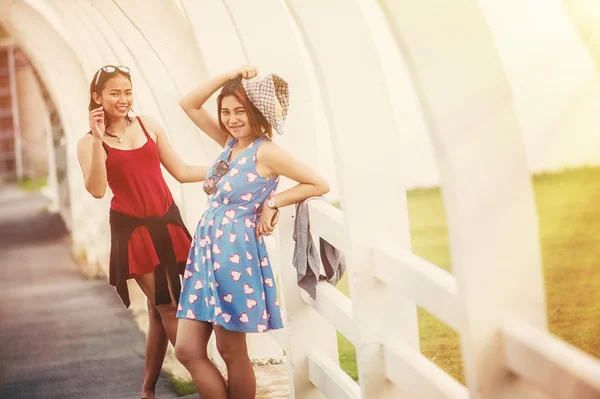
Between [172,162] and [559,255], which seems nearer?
[172,162]

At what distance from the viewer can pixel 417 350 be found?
3.71 metres

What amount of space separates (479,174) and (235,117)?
155 cm

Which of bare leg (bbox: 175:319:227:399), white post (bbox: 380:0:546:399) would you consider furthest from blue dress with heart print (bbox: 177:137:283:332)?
white post (bbox: 380:0:546:399)

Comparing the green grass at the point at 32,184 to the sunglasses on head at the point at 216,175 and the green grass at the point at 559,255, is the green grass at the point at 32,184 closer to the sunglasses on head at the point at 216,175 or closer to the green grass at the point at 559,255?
the green grass at the point at 559,255

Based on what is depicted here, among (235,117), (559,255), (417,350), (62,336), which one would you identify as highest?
(235,117)

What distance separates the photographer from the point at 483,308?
2.68 metres

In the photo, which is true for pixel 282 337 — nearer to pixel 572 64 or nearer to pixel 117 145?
pixel 117 145

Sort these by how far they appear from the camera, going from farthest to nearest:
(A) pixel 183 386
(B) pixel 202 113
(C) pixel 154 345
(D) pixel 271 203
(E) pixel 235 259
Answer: (A) pixel 183 386 < (C) pixel 154 345 < (B) pixel 202 113 < (E) pixel 235 259 < (D) pixel 271 203

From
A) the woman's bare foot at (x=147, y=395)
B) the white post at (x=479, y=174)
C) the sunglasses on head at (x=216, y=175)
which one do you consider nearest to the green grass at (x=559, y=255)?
the woman's bare foot at (x=147, y=395)

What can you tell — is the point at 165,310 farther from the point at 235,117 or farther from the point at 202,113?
the point at 235,117

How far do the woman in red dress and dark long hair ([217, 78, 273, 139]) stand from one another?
2.37ft

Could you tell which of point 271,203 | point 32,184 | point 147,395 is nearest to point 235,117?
point 271,203

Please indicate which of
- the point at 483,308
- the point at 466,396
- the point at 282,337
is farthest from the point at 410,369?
the point at 282,337

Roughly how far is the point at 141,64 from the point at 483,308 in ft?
13.0
